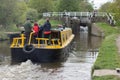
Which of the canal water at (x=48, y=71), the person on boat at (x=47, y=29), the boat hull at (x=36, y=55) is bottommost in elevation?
the canal water at (x=48, y=71)

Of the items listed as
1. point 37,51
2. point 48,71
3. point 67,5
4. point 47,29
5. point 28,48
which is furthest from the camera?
point 67,5

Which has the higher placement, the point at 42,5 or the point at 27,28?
the point at 42,5

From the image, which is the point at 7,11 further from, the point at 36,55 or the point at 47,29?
the point at 36,55

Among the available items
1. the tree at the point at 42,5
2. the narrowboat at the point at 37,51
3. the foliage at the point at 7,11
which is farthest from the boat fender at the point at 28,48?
the tree at the point at 42,5

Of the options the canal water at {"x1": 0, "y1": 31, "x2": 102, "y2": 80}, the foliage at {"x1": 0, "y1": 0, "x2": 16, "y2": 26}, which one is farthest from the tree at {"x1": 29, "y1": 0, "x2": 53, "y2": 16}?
the canal water at {"x1": 0, "y1": 31, "x2": 102, "y2": 80}

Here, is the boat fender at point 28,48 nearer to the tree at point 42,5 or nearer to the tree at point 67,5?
the tree at point 67,5

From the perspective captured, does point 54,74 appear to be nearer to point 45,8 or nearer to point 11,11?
point 11,11

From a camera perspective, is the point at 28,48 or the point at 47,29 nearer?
the point at 28,48

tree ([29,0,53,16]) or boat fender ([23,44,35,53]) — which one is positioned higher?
tree ([29,0,53,16])

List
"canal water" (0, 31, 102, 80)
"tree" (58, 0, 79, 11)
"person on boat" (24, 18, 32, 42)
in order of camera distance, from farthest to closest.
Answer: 1. "tree" (58, 0, 79, 11)
2. "person on boat" (24, 18, 32, 42)
3. "canal water" (0, 31, 102, 80)

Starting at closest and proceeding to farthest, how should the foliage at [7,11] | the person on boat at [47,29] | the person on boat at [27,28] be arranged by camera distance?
the person on boat at [27,28] → the person on boat at [47,29] → the foliage at [7,11]

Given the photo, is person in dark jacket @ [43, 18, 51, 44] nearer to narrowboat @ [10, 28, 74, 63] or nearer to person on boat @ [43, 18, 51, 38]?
person on boat @ [43, 18, 51, 38]

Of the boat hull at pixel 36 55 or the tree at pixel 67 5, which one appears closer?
the boat hull at pixel 36 55

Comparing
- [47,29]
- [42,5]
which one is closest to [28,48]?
[47,29]
